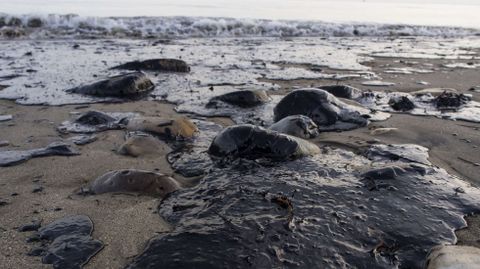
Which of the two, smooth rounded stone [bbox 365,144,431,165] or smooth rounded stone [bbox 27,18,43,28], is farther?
smooth rounded stone [bbox 27,18,43,28]

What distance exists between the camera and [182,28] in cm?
A: 1570

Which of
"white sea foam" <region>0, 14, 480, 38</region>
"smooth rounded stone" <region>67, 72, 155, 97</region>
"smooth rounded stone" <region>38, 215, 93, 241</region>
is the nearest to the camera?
"smooth rounded stone" <region>38, 215, 93, 241</region>

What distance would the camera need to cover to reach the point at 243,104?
5262 millimetres

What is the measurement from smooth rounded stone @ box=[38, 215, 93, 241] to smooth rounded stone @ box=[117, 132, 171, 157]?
1.12 meters

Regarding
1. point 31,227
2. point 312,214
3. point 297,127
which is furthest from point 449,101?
point 31,227

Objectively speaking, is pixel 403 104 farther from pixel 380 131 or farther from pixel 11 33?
pixel 11 33

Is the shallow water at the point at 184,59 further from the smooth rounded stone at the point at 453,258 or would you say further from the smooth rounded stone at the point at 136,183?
the smooth rounded stone at the point at 453,258

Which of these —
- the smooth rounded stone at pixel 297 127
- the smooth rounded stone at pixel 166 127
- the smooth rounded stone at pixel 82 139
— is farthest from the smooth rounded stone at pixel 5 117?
the smooth rounded stone at pixel 297 127

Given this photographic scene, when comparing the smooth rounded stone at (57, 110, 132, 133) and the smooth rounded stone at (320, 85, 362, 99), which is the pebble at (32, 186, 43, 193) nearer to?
the smooth rounded stone at (57, 110, 132, 133)

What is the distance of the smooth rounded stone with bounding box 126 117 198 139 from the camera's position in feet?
13.3

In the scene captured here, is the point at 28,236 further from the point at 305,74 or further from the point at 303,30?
the point at 303,30

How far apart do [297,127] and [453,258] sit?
2159 mm

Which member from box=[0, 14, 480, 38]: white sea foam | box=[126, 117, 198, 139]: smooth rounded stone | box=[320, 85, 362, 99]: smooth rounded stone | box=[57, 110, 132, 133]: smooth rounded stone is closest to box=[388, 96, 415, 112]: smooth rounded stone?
box=[320, 85, 362, 99]: smooth rounded stone

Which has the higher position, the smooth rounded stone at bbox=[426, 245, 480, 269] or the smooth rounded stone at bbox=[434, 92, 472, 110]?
the smooth rounded stone at bbox=[434, 92, 472, 110]
